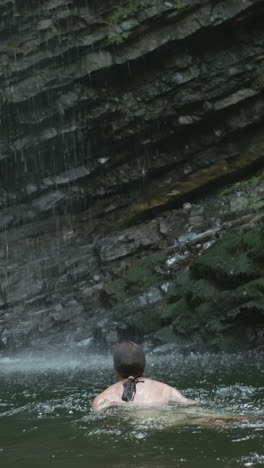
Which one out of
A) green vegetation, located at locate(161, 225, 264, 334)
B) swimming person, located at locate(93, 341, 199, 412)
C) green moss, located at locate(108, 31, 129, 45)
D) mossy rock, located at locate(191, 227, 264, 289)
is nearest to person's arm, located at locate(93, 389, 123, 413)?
swimming person, located at locate(93, 341, 199, 412)

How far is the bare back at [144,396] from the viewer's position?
4.96 meters

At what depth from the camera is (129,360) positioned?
492cm

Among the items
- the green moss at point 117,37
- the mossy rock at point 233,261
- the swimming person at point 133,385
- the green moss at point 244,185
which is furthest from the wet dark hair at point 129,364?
the green moss at point 117,37

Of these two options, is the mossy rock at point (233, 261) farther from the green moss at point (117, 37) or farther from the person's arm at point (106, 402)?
the person's arm at point (106, 402)

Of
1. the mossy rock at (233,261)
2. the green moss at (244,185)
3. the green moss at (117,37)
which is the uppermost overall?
the green moss at (117,37)

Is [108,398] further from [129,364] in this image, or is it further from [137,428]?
[137,428]

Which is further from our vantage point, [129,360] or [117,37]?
[117,37]

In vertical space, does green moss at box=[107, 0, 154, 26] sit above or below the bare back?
above

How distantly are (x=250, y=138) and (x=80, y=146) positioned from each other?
19.1ft

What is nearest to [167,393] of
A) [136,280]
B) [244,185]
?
[136,280]

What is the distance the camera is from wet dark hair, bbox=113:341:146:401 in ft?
16.1

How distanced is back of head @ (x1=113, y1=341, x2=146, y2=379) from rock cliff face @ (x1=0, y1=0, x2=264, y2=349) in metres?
9.95

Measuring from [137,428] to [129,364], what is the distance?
0.56m

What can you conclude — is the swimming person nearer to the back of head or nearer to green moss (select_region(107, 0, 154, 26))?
the back of head
